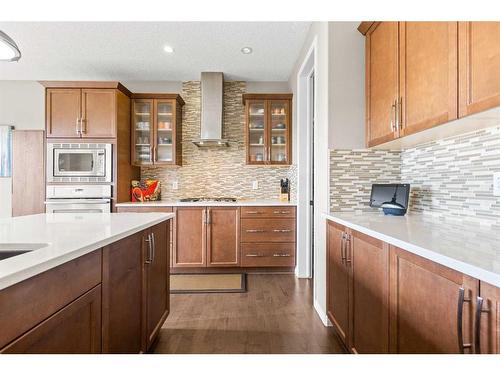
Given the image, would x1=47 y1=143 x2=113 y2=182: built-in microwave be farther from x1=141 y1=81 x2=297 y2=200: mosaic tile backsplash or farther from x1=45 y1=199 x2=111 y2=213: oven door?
x1=141 y1=81 x2=297 y2=200: mosaic tile backsplash

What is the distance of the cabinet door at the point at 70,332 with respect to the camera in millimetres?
675

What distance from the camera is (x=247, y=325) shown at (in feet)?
6.70

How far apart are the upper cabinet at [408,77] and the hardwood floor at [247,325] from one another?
1.45 metres

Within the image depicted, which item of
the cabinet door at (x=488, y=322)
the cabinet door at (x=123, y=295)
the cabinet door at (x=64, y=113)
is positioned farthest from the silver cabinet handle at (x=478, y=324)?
the cabinet door at (x=64, y=113)

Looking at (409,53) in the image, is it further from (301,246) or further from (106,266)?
(301,246)

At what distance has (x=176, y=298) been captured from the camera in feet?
8.43

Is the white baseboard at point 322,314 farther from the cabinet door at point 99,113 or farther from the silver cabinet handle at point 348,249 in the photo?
the cabinet door at point 99,113

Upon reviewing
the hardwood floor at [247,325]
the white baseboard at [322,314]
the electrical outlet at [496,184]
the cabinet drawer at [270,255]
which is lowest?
the hardwood floor at [247,325]

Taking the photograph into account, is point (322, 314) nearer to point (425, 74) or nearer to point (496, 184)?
point (496, 184)

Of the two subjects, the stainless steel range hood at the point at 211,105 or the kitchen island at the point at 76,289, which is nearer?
the kitchen island at the point at 76,289

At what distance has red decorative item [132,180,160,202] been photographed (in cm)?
362

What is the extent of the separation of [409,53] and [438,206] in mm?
942

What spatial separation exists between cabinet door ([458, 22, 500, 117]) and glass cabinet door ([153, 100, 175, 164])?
10.3ft

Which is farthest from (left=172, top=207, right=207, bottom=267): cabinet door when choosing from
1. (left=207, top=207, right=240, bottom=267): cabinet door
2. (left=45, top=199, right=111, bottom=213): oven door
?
(left=45, top=199, right=111, bottom=213): oven door
